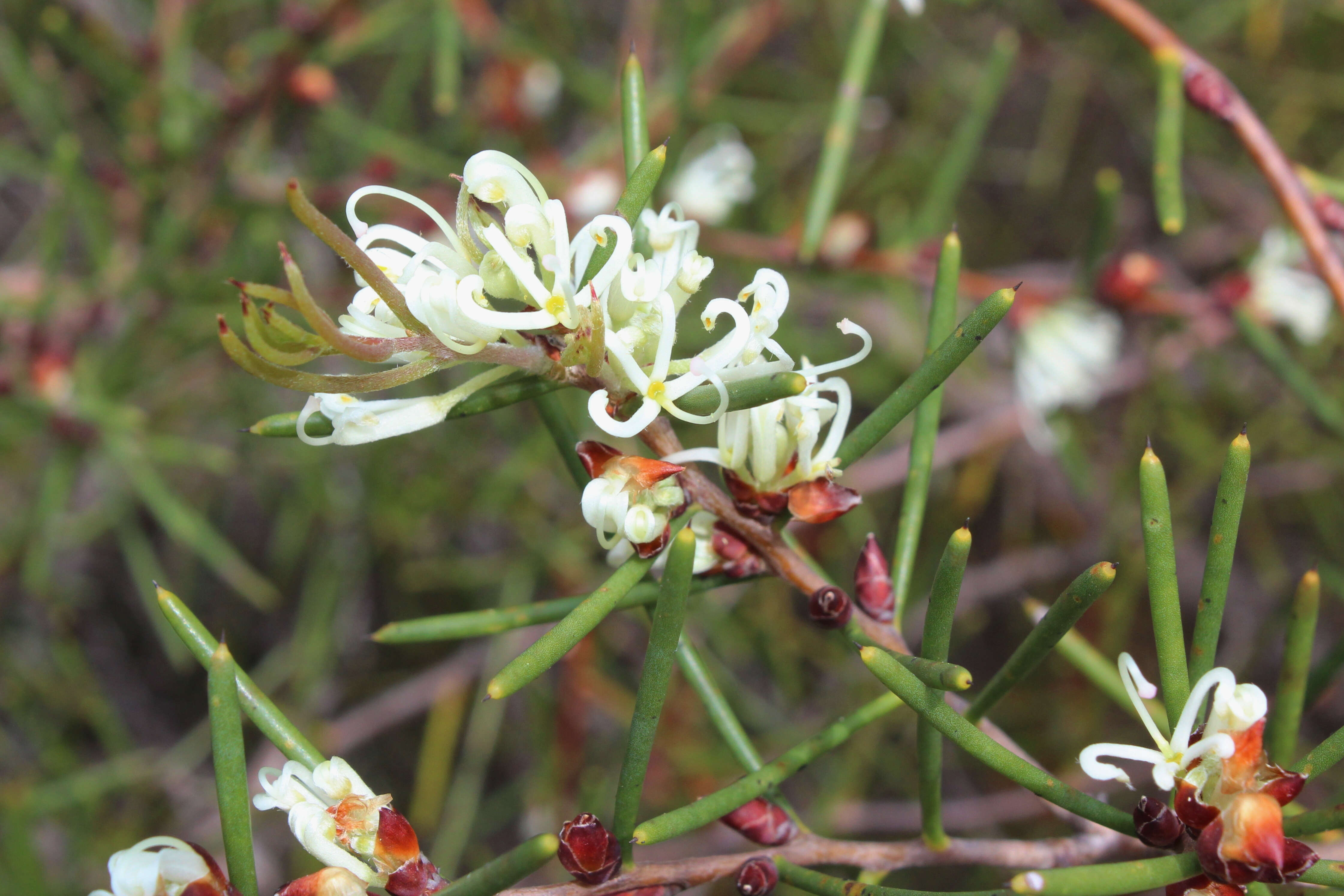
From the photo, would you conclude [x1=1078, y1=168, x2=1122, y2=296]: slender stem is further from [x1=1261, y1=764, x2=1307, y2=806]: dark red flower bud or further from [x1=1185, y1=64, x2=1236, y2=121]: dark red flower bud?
[x1=1261, y1=764, x2=1307, y2=806]: dark red flower bud

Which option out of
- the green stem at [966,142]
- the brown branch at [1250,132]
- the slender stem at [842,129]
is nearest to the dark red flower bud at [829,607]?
the slender stem at [842,129]

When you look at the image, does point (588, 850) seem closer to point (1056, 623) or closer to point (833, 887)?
point (833, 887)

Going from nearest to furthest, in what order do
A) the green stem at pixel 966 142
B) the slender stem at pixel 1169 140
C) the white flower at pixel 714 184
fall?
the slender stem at pixel 1169 140
the green stem at pixel 966 142
the white flower at pixel 714 184

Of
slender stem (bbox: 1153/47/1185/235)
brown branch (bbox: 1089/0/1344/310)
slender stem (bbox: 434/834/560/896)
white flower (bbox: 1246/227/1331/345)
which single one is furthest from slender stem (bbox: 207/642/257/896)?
white flower (bbox: 1246/227/1331/345)

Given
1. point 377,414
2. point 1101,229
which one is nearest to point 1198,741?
point 377,414

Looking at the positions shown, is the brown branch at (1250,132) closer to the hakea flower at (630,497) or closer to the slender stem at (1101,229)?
the slender stem at (1101,229)

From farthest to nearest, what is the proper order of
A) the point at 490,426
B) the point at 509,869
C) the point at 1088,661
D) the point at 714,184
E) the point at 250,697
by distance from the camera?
the point at 490,426 → the point at 714,184 → the point at 1088,661 → the point at 250,697 → the point at 509,869
